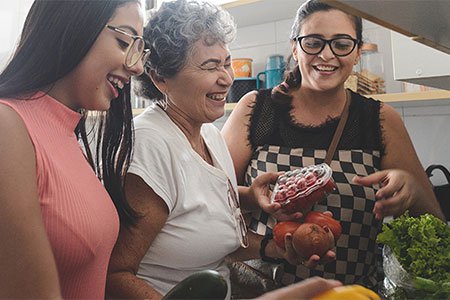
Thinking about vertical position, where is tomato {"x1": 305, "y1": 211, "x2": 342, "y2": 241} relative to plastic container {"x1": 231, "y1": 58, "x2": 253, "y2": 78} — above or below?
below

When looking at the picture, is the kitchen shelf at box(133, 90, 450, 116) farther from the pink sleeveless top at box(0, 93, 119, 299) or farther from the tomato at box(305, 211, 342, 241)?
the pink sleeveless top at box(0, 93, 119, 299)

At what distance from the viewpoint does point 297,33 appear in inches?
50.4

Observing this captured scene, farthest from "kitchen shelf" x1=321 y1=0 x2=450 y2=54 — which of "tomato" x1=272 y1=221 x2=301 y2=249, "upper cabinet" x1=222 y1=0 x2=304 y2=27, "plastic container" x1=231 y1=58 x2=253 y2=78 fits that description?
"plastic container" x1=231 y1=58 x2=253 y2=78

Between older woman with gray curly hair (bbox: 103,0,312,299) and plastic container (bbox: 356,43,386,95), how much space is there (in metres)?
0.79

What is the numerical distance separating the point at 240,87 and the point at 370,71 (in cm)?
51

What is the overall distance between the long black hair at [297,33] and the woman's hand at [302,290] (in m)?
0.94

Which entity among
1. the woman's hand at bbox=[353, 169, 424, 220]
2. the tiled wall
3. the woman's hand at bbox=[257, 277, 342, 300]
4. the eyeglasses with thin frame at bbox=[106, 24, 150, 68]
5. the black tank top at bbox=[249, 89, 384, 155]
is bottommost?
the woman's hand at bbox=[257, 277, 342, 300]

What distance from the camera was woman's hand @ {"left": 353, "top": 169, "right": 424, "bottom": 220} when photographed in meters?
1.02

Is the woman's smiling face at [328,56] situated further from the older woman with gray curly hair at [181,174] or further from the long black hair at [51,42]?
the long black hair at [51,42]

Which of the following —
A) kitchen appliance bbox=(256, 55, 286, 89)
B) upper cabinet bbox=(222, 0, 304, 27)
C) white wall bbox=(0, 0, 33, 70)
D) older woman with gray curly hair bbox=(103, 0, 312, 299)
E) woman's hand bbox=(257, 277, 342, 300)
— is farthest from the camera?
white wall bbox=(0, 0, 33, 70)

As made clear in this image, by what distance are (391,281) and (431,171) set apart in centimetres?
87

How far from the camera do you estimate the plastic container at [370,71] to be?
→ 1.75 m

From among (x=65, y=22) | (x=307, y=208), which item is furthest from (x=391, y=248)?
(x=65, y=22)

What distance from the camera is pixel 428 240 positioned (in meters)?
0.97
